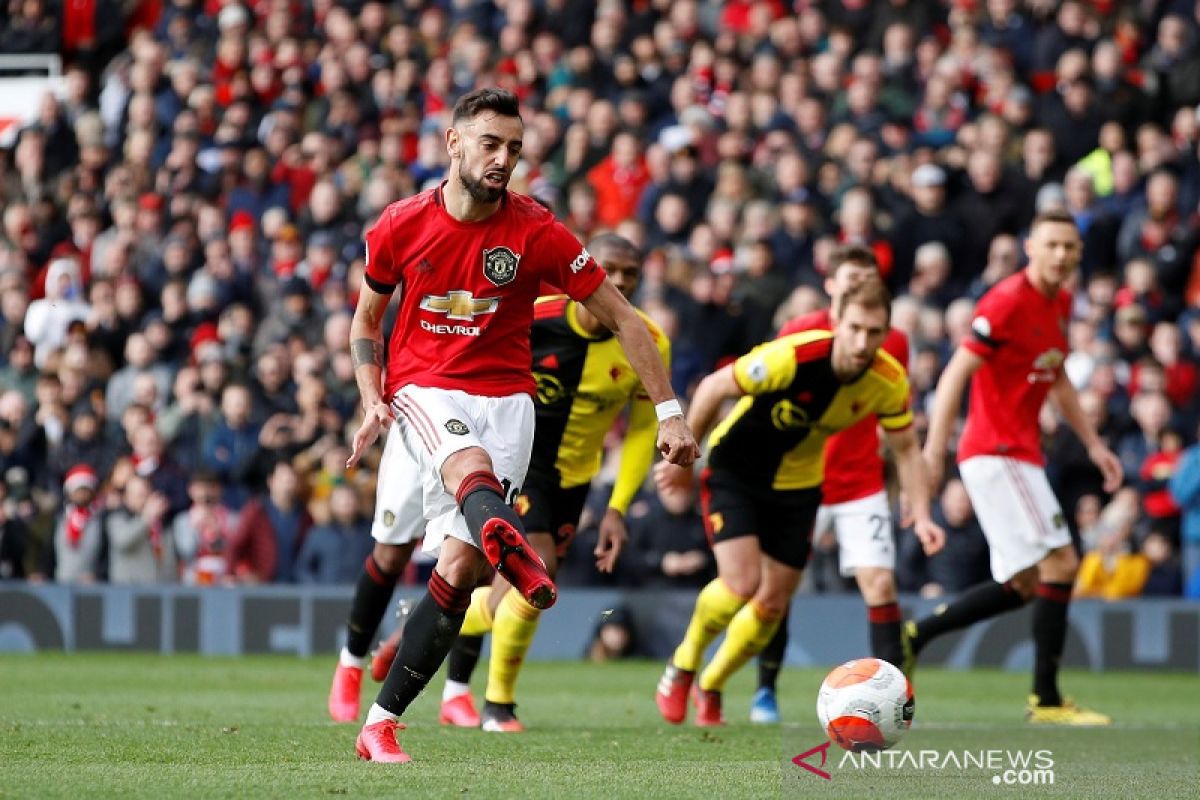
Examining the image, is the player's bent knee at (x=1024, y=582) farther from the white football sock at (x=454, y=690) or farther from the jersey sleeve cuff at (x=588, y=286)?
the jersey sleeve cuff at (x=588, y=286)

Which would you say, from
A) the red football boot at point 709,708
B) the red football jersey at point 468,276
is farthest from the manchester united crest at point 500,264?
the red football boot at point 709,708

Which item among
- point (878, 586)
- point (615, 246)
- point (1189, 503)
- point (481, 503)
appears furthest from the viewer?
point (1189, 503)

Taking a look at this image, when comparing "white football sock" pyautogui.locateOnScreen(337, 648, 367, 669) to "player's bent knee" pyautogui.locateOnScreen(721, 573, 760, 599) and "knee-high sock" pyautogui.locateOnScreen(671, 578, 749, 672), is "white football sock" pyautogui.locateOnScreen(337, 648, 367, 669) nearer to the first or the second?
"knee-high sock" pyautogui.locateOnScreen(671, 578, 749, 672)

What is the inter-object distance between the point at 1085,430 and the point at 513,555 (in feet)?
17.7

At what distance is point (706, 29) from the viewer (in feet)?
67.8

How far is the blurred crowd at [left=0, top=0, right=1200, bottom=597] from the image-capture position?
52.9 ft

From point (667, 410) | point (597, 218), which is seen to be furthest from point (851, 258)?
point (597, 218)

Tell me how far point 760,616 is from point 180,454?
30.8 feet

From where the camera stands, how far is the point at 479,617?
32.7ft

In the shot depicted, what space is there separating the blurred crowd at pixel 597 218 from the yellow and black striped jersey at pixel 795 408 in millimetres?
4414

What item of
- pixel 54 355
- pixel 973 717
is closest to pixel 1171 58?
pixel 973 717

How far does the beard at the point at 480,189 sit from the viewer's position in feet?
24.1

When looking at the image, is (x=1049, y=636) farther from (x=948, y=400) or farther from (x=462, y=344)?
(x=462, y=344)

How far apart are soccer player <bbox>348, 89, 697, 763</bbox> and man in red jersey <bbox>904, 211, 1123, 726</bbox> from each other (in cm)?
373
